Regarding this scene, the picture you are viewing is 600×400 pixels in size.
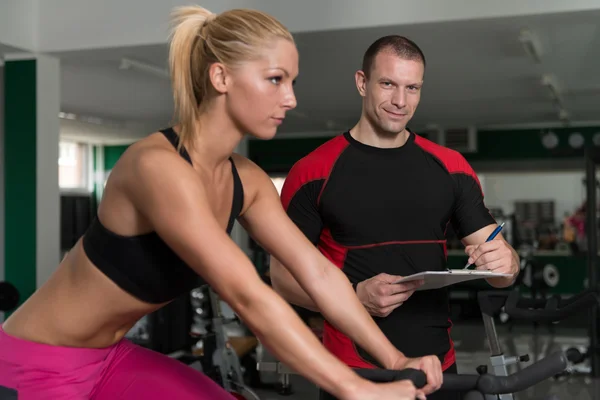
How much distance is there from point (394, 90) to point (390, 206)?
1.08 ft

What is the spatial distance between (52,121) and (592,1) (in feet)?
13.7

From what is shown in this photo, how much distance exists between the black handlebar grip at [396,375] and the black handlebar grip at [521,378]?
0.10 meters

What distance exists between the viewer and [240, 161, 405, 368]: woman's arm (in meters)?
1.53

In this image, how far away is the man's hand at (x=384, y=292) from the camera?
1.87m

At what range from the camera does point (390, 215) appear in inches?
79.8

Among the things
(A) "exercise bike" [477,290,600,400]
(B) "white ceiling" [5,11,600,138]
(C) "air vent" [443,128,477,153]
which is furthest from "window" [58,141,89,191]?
(A) "exercise bike" [477,290,600,400]

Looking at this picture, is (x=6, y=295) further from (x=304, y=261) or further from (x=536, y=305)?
(x=304, y=261)

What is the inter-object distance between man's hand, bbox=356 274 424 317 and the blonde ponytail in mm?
751

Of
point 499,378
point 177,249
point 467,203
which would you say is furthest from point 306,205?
point 499,378

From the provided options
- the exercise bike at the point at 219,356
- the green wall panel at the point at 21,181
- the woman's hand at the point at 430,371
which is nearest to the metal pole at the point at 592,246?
the exercise bike at the point at 219,356

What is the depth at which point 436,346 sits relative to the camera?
202 centimetres

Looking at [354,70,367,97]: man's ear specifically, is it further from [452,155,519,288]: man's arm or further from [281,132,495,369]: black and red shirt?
[452,155,519,288]: man's arm

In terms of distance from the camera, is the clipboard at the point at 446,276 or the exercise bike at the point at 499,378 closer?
the exercise bike at the point at 499,378

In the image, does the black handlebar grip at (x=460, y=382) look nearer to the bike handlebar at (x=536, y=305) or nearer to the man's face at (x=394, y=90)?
the man's face at (x=394, y=90)
